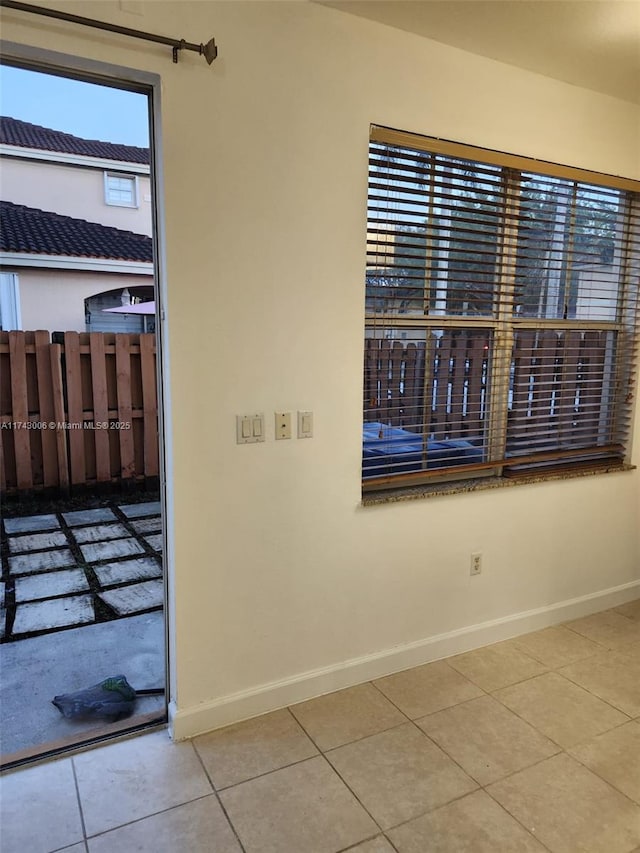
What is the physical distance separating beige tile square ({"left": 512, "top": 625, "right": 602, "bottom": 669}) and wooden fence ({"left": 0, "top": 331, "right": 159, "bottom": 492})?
3.31 m

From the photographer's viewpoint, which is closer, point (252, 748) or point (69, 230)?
point (252, 748)

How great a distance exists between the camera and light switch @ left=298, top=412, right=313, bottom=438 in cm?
193

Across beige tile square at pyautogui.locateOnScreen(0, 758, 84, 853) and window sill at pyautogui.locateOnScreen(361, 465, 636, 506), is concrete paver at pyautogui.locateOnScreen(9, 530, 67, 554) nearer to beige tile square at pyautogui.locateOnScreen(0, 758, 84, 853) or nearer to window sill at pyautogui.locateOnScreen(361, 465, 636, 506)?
beige tile square at pyautogui.locateOnScreen(0, 758, 84, 853)

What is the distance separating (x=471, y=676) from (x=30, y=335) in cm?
396

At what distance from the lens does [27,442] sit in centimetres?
429

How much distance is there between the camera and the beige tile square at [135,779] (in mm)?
1536

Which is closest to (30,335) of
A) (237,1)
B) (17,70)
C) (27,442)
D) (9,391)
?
(9,391)

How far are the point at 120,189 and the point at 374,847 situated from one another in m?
3.94

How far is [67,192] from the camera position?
373cm

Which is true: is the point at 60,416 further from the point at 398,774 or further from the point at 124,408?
the point at 398,774

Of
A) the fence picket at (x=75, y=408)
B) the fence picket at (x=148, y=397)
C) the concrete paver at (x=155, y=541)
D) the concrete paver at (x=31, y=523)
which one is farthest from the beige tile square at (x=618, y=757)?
the fence picket at (x=75, y=408)

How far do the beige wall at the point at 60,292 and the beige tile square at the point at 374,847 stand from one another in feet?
11.8

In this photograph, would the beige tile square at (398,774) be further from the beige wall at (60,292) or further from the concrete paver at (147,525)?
the beige wall at (60,292)

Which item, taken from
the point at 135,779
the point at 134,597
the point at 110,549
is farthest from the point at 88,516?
the point at 135,779
